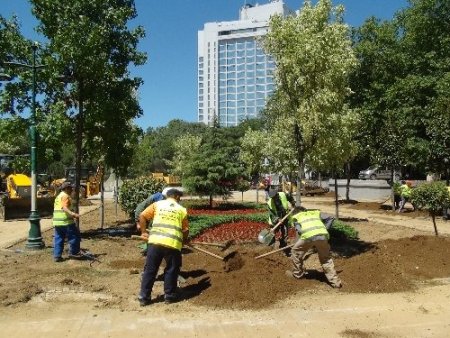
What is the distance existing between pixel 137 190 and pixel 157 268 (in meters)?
8.81

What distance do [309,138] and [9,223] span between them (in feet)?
39.0

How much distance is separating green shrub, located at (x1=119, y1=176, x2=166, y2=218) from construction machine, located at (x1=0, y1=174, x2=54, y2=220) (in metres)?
6.22

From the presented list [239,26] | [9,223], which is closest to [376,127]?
[9,223]

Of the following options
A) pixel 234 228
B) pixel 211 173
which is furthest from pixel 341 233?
pixel 211 173

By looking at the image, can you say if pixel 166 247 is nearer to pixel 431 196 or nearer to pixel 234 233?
pixel 234 233

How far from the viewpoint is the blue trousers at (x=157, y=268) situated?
24.0ft

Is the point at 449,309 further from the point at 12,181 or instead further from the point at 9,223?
the point at 12,181

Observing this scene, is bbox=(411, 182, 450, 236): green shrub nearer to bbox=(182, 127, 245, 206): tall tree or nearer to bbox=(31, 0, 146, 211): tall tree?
bbox=(182, 127, 245, 206): tall tree

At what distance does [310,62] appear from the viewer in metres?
12.9

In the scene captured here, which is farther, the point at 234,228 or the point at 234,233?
the point at 234,228

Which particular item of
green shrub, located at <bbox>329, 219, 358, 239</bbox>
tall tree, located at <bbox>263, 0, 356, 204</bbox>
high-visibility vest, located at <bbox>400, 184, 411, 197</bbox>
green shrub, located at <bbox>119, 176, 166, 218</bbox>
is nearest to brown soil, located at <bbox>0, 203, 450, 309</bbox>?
green shrub, located at <bbox>329, 219, 358, 239</bbox>

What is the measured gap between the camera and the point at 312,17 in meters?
13.6

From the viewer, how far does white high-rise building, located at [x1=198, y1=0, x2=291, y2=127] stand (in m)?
142

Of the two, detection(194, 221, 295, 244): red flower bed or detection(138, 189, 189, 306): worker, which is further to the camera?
detection(194, 221, 295, 244): red flower bed
